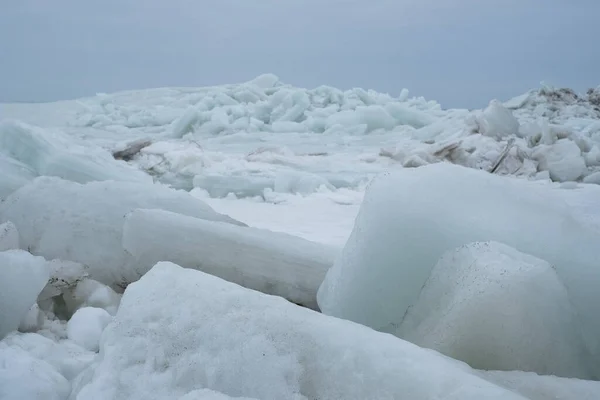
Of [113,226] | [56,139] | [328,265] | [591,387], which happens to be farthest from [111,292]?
[56,139]

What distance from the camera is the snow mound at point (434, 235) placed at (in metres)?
1.15

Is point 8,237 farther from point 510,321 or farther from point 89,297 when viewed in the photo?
point 510,321

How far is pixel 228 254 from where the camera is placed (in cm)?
164

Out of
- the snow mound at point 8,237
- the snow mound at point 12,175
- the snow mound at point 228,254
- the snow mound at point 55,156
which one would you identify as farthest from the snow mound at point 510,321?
the snow mound at point 55,156

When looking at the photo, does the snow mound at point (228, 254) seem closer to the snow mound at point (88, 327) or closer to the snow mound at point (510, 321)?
the snow mound at point (88, 327)

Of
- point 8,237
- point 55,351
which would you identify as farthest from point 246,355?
point 8,237

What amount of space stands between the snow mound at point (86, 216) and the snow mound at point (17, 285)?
39 centimetres

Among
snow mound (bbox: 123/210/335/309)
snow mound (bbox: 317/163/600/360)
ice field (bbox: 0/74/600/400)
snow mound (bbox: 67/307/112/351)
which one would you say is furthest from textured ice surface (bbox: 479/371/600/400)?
snow mound (bbox: 67/307/112/351)

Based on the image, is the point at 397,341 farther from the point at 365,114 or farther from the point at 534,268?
the point at 365,114

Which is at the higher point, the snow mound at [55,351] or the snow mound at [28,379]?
the snow mound at [28,379]

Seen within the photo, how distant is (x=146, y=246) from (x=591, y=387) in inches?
48.5

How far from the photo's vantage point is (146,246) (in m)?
1.67

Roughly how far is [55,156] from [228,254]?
57.5 inches

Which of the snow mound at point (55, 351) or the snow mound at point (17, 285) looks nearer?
the snow mound at point (55, 351)
